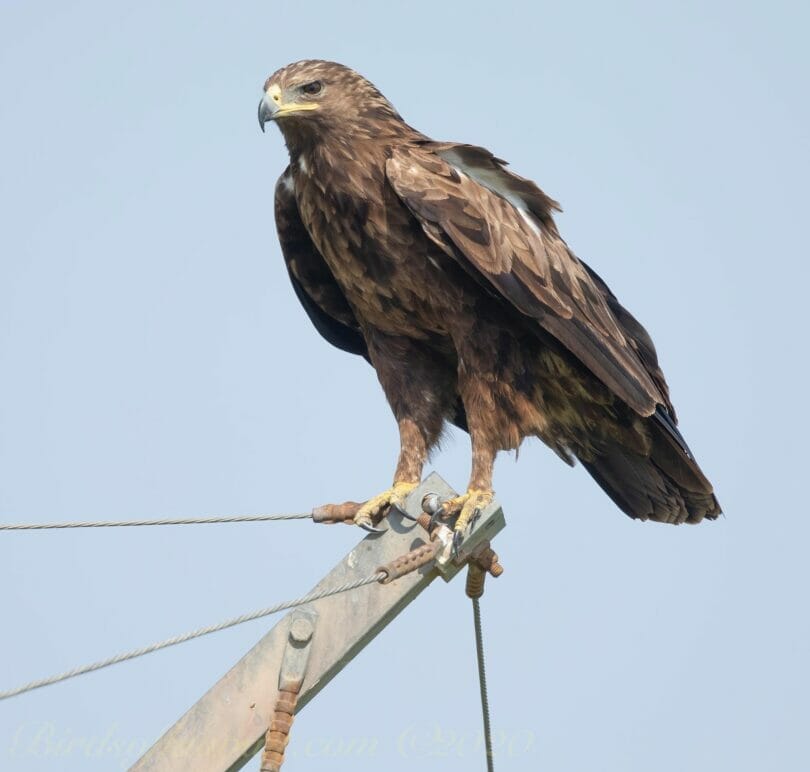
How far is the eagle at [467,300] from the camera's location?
254 inches

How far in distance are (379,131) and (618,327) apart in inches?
56.5

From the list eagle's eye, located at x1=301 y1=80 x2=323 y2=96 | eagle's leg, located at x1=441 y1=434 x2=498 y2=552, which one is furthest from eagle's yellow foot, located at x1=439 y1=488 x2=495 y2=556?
eagle's eye, located at x1=301 y1=80 x2=323 y2=96

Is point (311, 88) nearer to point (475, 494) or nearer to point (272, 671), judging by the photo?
point (475, 494)

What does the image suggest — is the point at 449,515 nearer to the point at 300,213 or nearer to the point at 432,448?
the point at 432,448

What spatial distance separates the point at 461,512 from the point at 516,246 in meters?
1.71

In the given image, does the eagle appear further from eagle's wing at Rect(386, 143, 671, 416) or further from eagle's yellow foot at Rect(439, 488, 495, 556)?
eagle's yellow foot at Rect(439, 488, 495, 556)

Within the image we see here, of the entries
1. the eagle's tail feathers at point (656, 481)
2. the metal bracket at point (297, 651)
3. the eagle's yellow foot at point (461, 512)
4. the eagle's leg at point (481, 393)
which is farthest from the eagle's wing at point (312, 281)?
the metal bracket at point (297, 651)

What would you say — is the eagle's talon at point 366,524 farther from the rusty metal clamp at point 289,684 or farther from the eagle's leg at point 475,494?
the rusty metal clamp at point 289,684

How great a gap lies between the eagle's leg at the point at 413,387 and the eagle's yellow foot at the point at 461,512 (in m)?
1.30

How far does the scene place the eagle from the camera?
6457 mm

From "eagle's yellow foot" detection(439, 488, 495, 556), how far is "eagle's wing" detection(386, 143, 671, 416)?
46.1 inches

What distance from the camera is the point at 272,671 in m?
4.67

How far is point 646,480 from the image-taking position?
716 centimetres

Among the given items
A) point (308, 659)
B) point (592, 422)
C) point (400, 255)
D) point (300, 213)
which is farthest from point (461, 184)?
point (308, 659)
